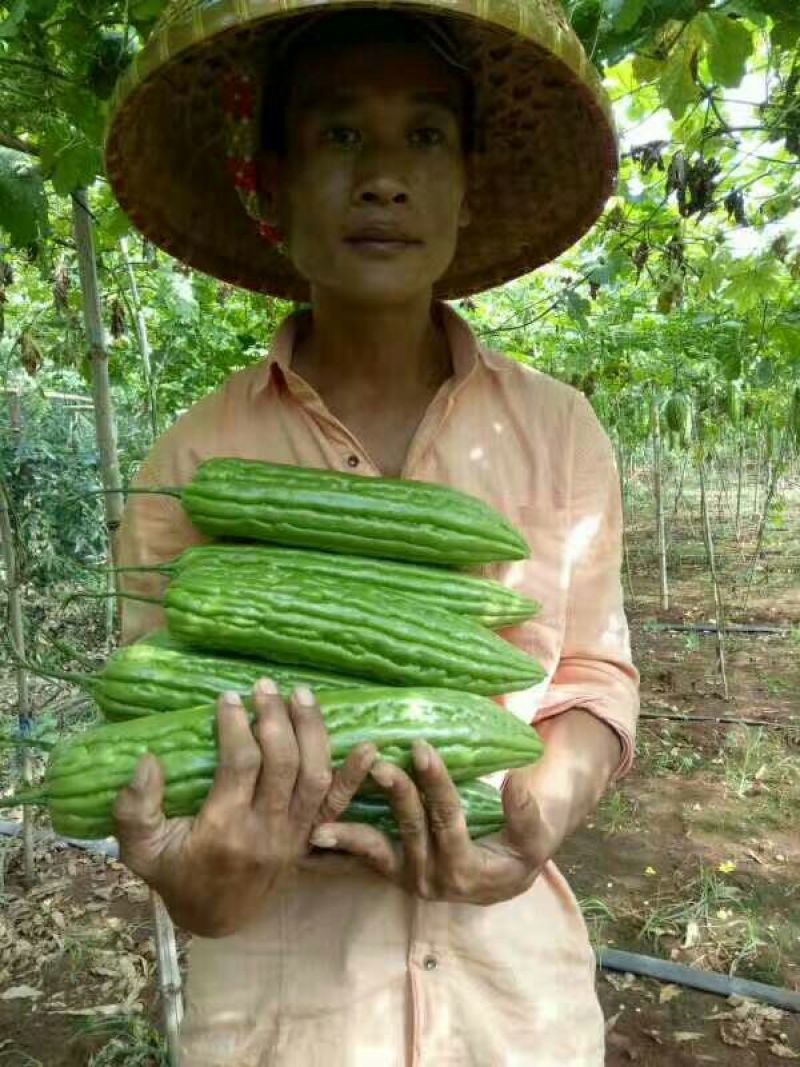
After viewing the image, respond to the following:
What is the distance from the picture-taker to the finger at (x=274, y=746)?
1.15 meters

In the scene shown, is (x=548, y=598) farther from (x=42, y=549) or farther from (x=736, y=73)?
(x=42, y=549)

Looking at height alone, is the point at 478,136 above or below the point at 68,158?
below

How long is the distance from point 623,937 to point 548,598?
2.91m

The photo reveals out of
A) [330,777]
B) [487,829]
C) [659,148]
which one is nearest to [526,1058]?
[487,829]

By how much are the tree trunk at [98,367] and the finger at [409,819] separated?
53.4 inches

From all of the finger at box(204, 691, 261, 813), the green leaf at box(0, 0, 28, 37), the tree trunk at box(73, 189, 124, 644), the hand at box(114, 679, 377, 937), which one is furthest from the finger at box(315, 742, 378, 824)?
the green leaf at box(0, 0, 28, 37)

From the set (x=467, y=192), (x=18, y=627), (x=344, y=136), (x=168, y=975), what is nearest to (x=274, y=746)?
(x=344, y=136)

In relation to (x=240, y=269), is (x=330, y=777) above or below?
below

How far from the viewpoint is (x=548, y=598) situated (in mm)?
1625

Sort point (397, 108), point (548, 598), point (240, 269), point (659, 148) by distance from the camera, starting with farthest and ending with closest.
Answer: point (659, 148)
point (240, 269)
point (548, 598)
point (397, 108)

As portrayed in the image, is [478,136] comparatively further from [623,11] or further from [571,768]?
[571,768]

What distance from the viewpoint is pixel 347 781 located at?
1.17 m

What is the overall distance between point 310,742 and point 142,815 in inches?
9.6

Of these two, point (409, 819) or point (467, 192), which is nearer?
point (409, 819)
